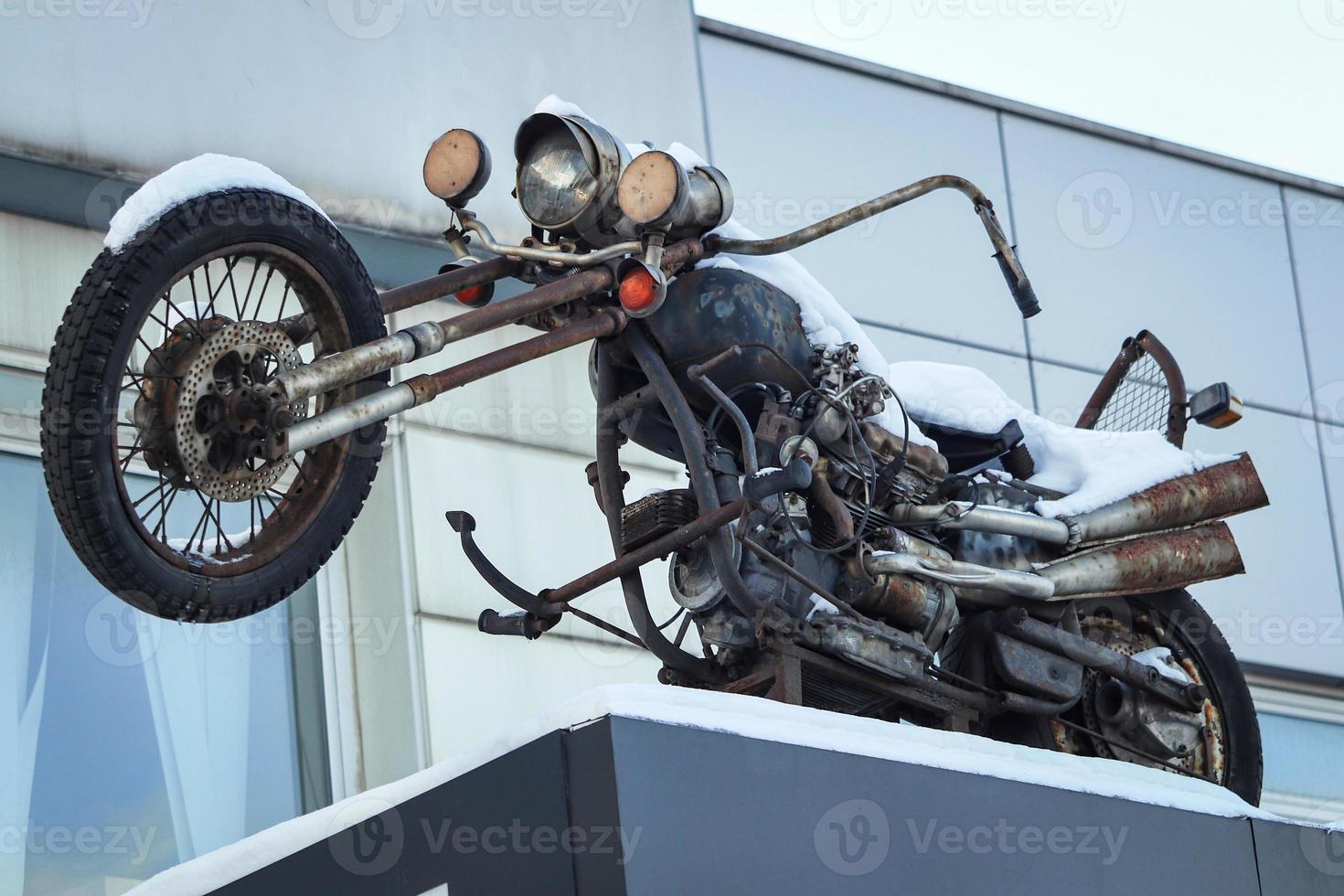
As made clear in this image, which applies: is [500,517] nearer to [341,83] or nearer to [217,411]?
[341,83]

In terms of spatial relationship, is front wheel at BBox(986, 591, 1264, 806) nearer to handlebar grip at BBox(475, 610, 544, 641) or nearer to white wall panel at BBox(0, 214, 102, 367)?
handlebar grip at BBox(475, 610, 544, 641)

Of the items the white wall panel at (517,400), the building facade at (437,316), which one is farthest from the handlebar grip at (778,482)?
the white wall panel at (517,400)

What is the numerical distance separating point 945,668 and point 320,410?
2.27 m

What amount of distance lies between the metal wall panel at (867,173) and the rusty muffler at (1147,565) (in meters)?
4.18

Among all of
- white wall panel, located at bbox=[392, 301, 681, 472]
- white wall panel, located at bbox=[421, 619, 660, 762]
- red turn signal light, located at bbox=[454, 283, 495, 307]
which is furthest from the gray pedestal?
white wall panel, located at bbox=[392, 301, 681, 472]

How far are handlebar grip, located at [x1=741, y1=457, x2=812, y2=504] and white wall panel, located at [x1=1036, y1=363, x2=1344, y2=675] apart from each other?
Answer: 20.4 feet

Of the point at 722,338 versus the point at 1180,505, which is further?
the point at 1180,505

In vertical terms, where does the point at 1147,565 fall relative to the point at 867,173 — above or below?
below

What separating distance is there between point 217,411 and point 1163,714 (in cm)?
341

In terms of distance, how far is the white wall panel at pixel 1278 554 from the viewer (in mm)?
11438

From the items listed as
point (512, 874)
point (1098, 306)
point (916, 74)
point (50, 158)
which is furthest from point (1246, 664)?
point (512, 874)

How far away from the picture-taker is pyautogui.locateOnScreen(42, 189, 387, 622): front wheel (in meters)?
4.19

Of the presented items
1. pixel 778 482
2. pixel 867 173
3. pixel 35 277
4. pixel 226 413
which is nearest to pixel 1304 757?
pixel 867 173

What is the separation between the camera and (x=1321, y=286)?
501 inches
